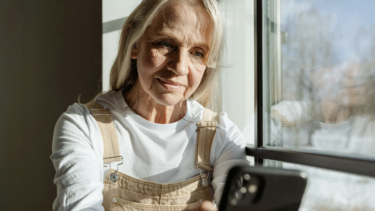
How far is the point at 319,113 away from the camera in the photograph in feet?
2.56

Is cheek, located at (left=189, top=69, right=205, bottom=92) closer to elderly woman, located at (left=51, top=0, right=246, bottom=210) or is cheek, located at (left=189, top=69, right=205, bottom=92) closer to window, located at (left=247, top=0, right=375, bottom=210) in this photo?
elderly woman, located at (left=51, top=0, right=246, bottom=210)

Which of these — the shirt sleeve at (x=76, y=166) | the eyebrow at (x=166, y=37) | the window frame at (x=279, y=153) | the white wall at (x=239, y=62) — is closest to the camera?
the window frame at (x=279, y=153)

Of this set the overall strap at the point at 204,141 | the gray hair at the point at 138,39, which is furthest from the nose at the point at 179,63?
the overall strap at the point at 204,141

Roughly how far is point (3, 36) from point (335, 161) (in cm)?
197

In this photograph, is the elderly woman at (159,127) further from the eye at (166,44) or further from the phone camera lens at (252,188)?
the phone camera lens at (252,188)

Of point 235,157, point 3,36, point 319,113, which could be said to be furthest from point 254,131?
point 3,36

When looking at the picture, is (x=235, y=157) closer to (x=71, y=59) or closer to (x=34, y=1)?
(x=71, y=59)

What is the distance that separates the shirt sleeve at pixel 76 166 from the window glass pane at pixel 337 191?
530 millimetres

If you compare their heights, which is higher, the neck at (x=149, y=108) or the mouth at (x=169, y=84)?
the mouth at (x=169, y=84)

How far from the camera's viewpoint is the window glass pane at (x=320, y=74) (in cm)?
64

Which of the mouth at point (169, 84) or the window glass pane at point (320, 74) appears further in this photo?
the mouth at point (169, 84)

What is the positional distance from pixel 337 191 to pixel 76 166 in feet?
2.04

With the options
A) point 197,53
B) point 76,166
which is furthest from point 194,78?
point 76,166

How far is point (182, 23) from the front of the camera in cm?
94
